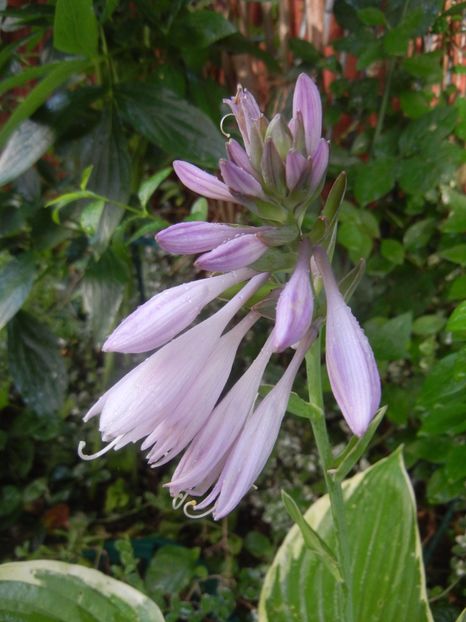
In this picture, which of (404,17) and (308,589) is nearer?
(308,589)

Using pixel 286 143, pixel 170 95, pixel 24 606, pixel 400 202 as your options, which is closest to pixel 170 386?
pixel 286 143

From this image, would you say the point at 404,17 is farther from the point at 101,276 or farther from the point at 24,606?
the point at 24,606

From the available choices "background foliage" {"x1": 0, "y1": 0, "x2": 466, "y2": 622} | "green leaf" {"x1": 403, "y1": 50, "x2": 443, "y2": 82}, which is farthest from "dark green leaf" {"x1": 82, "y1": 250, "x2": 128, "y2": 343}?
"green leaf" {"x1": 403, "y1": 50, "x2": 443, "y2": 82}

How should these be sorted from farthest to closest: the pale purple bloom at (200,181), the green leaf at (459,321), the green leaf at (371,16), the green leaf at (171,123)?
the green leaf at (371,16) → the green leaf at (171,123) → the green leaf at (459,321) → the pale purple bloom at (200,181)

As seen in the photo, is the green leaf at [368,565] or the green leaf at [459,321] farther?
the green leaf at [368,565]

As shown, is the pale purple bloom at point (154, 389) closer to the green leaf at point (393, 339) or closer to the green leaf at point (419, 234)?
the green leaf at point (393, 339)

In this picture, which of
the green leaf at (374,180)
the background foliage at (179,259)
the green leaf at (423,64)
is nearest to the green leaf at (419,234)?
the background foliage at (179,259)

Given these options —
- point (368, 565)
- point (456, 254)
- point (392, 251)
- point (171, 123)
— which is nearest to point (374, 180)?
point (392, 251)

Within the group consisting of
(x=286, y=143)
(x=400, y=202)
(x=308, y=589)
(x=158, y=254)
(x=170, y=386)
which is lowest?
(x=308, y=589)
